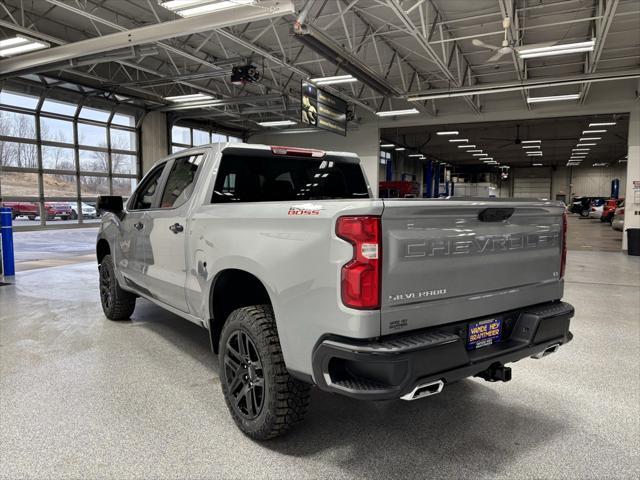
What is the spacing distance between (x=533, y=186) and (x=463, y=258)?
47.7m

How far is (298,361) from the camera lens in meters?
2.15

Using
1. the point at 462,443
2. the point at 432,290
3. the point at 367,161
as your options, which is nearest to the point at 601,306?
the point at 462,443

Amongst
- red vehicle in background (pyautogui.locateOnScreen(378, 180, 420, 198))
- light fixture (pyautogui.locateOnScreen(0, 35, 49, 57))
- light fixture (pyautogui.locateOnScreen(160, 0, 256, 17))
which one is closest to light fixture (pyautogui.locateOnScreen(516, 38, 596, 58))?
light fixture (pyautogui.locateOnScreen(160, 0, 256, 17))

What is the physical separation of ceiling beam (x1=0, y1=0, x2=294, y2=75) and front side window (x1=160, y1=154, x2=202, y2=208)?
3.82 meters

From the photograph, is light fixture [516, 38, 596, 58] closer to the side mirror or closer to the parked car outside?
the side mirror

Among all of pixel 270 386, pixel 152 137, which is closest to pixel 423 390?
pixel 270 386

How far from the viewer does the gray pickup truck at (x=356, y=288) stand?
6.27 ft

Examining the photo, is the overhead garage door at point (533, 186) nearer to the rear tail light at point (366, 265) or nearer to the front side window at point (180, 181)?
the front side window at point (180, 181)

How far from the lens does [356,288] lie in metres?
1.89

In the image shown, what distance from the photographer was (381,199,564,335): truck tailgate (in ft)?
6.40

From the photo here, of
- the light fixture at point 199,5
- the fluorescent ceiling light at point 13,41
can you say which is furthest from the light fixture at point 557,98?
the fluorescent ceiling light at point 13,41

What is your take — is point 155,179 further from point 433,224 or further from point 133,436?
point 433,224

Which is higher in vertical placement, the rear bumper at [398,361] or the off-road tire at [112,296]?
the rear bumper at [398,361]

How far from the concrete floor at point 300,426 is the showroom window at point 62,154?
10347 millimetres
